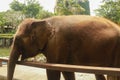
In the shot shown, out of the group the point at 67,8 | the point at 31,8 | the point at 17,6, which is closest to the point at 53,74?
the point at 67,8

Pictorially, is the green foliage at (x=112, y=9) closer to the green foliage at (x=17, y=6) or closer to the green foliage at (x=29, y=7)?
the green foliage at (x=29, y=7)

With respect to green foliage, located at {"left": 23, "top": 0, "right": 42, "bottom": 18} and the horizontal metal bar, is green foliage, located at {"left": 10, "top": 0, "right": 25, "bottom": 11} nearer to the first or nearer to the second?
green foliage, located at {"left": 23, "top": 0, "right": 42, "bottom": 18}

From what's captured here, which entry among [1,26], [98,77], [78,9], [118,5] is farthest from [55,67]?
[1,26]

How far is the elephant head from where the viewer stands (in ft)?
12.2

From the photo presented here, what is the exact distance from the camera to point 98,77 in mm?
4289

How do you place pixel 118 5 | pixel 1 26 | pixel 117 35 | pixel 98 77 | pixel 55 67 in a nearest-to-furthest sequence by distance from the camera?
1. pixel 55 67
2. pixel 117 35
3. pixel 98 77
4. pixel 118 5
5. pixel 1 26

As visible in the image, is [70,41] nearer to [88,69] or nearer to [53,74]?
[53,74]

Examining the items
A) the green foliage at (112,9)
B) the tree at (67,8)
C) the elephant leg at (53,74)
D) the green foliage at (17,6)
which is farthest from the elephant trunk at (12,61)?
the green foliage at (17,6)

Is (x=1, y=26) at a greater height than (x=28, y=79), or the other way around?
(x=28, y=79)

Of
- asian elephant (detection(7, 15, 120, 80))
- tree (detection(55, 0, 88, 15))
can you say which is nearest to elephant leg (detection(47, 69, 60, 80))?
asian elephant (detection(7, 15, 120, 80))

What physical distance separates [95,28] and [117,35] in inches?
10.9

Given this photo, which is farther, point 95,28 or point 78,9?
point 78,9

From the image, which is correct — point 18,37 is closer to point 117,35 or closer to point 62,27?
point 62,27

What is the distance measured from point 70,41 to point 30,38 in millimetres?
497
